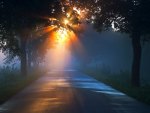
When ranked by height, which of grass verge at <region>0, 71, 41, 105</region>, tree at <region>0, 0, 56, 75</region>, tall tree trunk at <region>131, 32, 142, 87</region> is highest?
tree at <region>0, 0, 56, 75</region>

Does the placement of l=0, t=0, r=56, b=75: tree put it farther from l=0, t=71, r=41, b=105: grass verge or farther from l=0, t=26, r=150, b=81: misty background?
l=0, t=26, r=150, b=81: misty background

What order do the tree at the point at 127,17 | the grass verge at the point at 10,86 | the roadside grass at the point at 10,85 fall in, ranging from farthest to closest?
the tree at the point at 127,17 → the roadside grass at the point at 10,85 → the grass verge at the point at 10,86

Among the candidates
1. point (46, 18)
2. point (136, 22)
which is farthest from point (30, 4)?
point (136, 22)

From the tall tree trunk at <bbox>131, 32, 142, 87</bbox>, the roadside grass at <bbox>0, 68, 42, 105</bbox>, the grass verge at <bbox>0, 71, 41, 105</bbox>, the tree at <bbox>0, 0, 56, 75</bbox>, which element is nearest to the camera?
the tree at <bbox>0, 0, 56, 75</bbox>

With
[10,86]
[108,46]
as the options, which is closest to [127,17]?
[10,86]

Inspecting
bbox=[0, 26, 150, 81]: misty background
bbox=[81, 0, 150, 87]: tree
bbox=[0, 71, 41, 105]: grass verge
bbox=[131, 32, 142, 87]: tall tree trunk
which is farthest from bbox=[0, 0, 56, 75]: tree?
bbox=[0, 26, 150, 81]: misty background

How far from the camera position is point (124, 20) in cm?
3444

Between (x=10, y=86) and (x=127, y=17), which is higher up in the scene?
(x=127, y=17)

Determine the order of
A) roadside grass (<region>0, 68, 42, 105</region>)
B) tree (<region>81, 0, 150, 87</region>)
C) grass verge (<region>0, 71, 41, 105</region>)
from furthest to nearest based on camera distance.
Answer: tree (<region>81, 0, 150, 87</region>) → roadside grass (<region>0, 68, 42, 105</region>) → grass verge (<region>0, 71, 41, 105</region>)

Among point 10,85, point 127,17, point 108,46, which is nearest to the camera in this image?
point 127,17

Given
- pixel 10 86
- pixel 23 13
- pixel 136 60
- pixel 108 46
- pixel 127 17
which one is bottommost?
pixel 10 86

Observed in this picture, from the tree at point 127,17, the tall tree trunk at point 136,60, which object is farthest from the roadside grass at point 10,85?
the tall tree trunk at point 136,60

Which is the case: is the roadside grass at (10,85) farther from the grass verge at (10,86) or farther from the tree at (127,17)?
the tree at (127,17)

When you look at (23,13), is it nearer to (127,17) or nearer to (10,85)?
(127,17)
